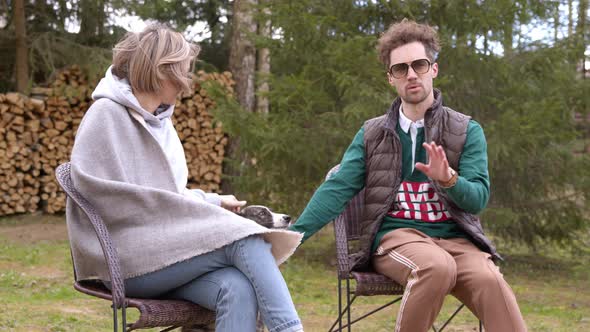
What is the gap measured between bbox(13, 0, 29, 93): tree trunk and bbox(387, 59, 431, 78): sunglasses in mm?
7314

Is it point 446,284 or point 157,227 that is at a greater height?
point 157,227

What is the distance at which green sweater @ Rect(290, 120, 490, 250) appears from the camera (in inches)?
119

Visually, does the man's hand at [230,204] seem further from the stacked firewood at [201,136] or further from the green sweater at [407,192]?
the stacked firewood at [201,136]

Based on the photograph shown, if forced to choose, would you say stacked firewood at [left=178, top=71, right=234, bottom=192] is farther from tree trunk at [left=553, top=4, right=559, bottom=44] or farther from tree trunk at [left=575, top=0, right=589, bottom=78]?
tree trunk at [left=575, top=0, right=589, bottom=78]

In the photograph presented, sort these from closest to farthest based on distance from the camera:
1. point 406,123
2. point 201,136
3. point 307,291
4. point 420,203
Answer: point 420,203
point 406,123
point 307,291
point 201,136

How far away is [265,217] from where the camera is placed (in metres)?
2.82

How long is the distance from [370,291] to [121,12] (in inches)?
286

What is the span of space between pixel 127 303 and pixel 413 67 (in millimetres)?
1478

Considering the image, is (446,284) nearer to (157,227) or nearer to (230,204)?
(230,204)

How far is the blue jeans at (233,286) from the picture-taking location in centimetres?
233

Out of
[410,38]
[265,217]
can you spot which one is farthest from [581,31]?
[265,217]

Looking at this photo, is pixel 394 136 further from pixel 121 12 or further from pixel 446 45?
pixel 121 12

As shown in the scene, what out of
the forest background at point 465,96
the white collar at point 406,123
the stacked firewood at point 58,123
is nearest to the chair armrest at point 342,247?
the white collar at point 406,123

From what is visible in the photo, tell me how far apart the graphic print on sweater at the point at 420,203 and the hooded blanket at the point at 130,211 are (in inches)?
29.1
